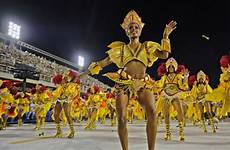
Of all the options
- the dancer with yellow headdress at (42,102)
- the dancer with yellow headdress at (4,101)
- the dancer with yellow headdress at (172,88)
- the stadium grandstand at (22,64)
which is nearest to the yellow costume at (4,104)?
the dancer with yellow headdress at (4,101)

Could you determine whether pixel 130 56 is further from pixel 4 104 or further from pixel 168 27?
pixel 4 104

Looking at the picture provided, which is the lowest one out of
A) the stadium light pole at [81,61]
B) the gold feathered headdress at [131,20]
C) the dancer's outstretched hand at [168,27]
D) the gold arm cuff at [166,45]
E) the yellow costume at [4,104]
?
the yellow costume at [4,104]

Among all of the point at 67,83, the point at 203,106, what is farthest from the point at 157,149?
the point at 203,106

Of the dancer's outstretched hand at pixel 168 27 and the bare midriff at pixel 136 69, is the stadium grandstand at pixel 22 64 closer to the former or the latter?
the bare midriff at pixel 136 69

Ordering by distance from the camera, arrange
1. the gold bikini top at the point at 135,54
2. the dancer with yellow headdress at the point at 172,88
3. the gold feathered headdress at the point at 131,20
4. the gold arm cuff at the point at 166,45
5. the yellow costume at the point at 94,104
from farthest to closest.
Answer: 1. the yellow costume at the point at 94,104
2. the dancer with yellow headdress at the point at 172,88
3. the gold feathered headdress at the point at 131,20
4. the gold bikini top at the point at 135,54
5. the gold arm cuff at the point at 166,45

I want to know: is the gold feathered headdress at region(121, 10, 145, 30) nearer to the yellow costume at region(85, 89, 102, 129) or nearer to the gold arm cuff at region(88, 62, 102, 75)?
the gold arm cuff at region(88, 62, 102, 75)

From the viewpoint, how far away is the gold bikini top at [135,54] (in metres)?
4.18

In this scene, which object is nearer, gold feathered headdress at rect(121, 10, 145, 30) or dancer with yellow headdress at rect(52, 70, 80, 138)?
gold feathered headdress at rect(121, 10, 145, 30)

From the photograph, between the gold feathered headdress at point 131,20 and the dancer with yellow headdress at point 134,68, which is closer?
the dancer with yellow headdress at point 134,68

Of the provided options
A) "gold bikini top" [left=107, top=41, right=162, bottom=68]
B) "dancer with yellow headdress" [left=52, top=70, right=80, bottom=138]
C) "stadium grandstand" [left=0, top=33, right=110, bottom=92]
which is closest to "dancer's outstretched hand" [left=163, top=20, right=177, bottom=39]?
"gold bikini top" [left=107, top=41, right=162, bottom=68]

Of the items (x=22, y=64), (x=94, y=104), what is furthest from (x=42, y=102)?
(x=22, y=64)

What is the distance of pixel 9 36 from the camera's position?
1256 inches

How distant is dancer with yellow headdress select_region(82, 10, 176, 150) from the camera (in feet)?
12.9

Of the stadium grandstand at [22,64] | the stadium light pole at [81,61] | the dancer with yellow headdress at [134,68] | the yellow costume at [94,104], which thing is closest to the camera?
the dancer with yellow headdress at [134,68]
